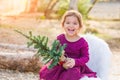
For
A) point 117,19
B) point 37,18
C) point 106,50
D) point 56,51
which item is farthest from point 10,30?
point 117,19

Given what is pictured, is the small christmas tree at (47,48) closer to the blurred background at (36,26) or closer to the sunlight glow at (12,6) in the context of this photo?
the blurred background at (36,26)

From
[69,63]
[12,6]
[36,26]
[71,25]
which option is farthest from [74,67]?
[12,6]

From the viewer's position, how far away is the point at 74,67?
357cm

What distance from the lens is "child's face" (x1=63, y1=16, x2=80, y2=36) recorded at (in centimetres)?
358

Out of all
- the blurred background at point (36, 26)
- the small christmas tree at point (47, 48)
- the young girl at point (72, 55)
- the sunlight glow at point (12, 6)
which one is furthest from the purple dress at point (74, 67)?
the sunlight glow at point (12, 6)

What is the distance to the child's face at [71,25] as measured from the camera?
358 cm

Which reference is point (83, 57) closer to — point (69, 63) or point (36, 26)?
point (69, 63)

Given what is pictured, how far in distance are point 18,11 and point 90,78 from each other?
1161cm

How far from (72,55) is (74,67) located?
0.44 ft

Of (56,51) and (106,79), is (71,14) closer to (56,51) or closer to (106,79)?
(56,51)

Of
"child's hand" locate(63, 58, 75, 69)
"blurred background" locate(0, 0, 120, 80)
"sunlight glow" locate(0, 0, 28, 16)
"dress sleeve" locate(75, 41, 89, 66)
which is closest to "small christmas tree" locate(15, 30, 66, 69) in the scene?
"child's hand" locate(63, 58, 75, 69)

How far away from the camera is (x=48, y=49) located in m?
3.30

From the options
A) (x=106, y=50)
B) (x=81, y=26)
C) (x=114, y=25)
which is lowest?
(x=114, y=25)

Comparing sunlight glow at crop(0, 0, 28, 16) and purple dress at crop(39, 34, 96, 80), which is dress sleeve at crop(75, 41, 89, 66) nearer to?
purple dress at crop(39, 34, 96, 80)
